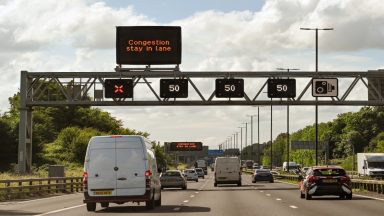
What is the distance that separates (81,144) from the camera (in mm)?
102062

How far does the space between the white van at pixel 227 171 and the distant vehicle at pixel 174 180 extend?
29.4 feet

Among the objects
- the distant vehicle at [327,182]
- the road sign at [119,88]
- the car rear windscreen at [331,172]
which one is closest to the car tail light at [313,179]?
the distant vehicle at [327,182]

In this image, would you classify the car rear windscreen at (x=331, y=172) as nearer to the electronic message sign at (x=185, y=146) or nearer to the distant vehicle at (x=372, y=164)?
the distant vehicle at (x=372, y=164)

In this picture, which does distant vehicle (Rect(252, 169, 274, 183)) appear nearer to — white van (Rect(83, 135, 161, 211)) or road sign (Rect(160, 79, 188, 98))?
road sign (Rect(160, 79, 188, 98))

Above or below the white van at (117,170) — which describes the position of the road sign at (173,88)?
above

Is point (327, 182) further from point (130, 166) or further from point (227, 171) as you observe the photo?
point (227, 171)

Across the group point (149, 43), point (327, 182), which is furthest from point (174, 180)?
point (327, 182)

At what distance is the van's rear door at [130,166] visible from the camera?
23703 millimetres

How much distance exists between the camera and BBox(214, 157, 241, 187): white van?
60281mm

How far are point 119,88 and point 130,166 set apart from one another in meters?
26.0

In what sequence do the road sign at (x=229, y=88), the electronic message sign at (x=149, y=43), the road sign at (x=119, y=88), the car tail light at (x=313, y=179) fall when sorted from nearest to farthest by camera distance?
the car tail light at (x=313, y=179), the electronic message sign at (x=149, y=43), the road sign at (x=119, y=88), the road sign at (x=229, y=88)

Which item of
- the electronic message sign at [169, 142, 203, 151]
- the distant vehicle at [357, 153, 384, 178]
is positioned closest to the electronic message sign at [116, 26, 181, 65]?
the distant vehicle at [357, 153, 384, 178]

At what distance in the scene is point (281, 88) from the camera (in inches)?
1996

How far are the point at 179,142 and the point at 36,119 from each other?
129 feet
